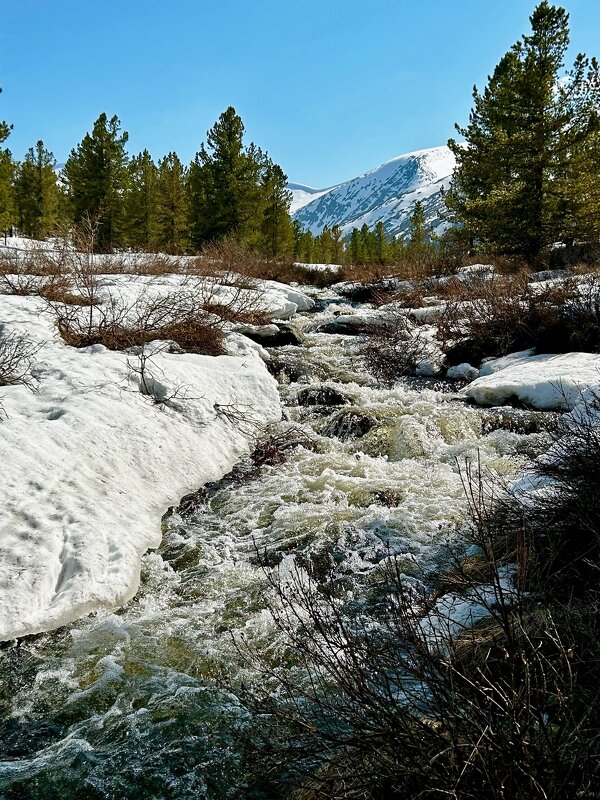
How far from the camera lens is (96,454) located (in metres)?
4.77

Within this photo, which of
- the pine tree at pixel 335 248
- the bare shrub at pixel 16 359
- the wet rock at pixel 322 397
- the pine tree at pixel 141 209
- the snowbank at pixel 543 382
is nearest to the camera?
the bare shrub at pixel 16 359

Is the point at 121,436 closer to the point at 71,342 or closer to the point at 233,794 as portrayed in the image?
the point at 71,342

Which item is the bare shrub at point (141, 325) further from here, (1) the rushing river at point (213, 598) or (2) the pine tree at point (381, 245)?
(2) the pine tree at point (381, 245)

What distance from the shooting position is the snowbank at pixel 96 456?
11.3 feet

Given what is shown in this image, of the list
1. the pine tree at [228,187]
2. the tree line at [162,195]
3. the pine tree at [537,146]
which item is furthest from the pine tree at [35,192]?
the pine tree at [537,146]

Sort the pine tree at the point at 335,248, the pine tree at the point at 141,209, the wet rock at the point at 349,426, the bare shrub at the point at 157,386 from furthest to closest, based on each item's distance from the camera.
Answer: the pine tree at the point at 335,248, the pine tree at the point at 141,209, the wet rock at the point at 349,426, the bare shrub at the point at 157,386

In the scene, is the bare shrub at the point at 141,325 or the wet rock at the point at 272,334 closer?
the bare shrub at the point at 141,325

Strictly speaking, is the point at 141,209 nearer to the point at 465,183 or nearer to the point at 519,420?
the point at 465,183

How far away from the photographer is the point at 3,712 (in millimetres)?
2648

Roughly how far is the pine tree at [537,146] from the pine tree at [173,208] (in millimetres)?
20937

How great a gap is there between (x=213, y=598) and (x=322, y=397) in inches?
184

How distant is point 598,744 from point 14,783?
235cm

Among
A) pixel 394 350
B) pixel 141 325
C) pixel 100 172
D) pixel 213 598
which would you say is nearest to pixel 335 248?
pixel 100 172

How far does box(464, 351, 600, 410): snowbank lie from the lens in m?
7.02
